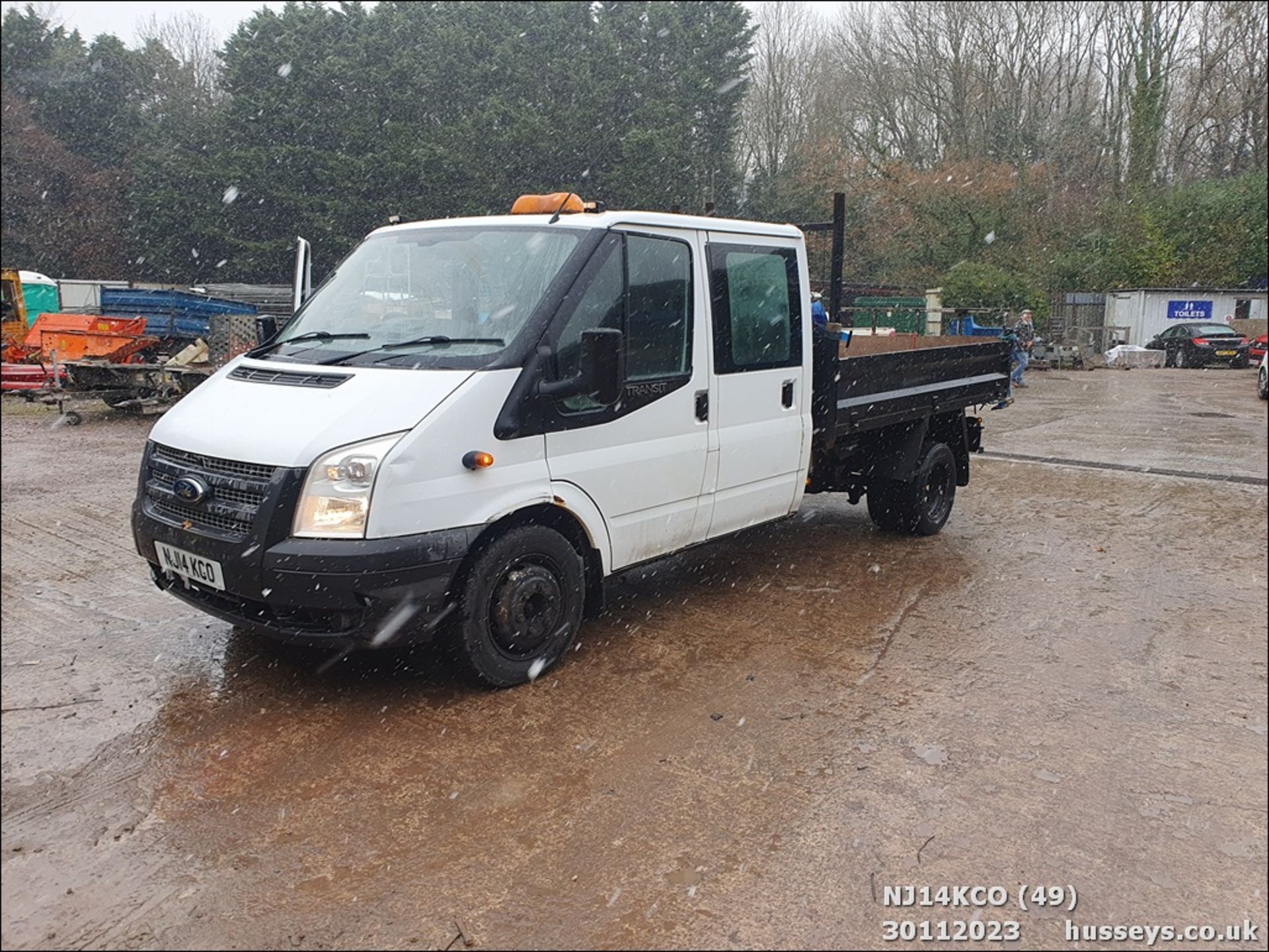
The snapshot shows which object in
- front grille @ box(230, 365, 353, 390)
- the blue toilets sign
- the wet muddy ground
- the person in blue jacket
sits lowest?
the wet muddy ground

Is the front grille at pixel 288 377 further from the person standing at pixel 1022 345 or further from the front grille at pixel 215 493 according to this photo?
the person standing at pixel 1022 345

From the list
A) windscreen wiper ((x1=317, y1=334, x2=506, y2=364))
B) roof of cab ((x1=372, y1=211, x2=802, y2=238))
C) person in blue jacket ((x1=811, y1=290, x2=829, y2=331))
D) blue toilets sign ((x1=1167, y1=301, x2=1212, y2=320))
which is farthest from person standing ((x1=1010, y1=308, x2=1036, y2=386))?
windscreen wiper ((x1=317, y1=334, x2=506, y2=364))

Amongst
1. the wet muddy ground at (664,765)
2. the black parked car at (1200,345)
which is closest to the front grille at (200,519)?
the wet muddy ground at (664,765)

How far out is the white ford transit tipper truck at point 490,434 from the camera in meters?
3.72

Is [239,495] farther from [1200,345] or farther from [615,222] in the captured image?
[1200,345]

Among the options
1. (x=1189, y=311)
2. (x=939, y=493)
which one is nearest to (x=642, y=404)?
(x=939, y=493)

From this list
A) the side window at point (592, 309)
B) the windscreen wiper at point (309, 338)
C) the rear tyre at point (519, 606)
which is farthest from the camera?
the windscreen wiper at point (309, 338)

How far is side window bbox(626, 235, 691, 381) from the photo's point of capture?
4.59 metres

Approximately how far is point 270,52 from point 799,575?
→ 2930 cm

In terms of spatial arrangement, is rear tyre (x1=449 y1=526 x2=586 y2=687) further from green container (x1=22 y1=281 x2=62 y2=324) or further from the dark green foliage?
the dark green foliage

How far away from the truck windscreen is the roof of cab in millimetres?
66

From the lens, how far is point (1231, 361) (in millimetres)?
22641

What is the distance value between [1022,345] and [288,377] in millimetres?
21234

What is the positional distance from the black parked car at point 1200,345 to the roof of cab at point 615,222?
2195cm
